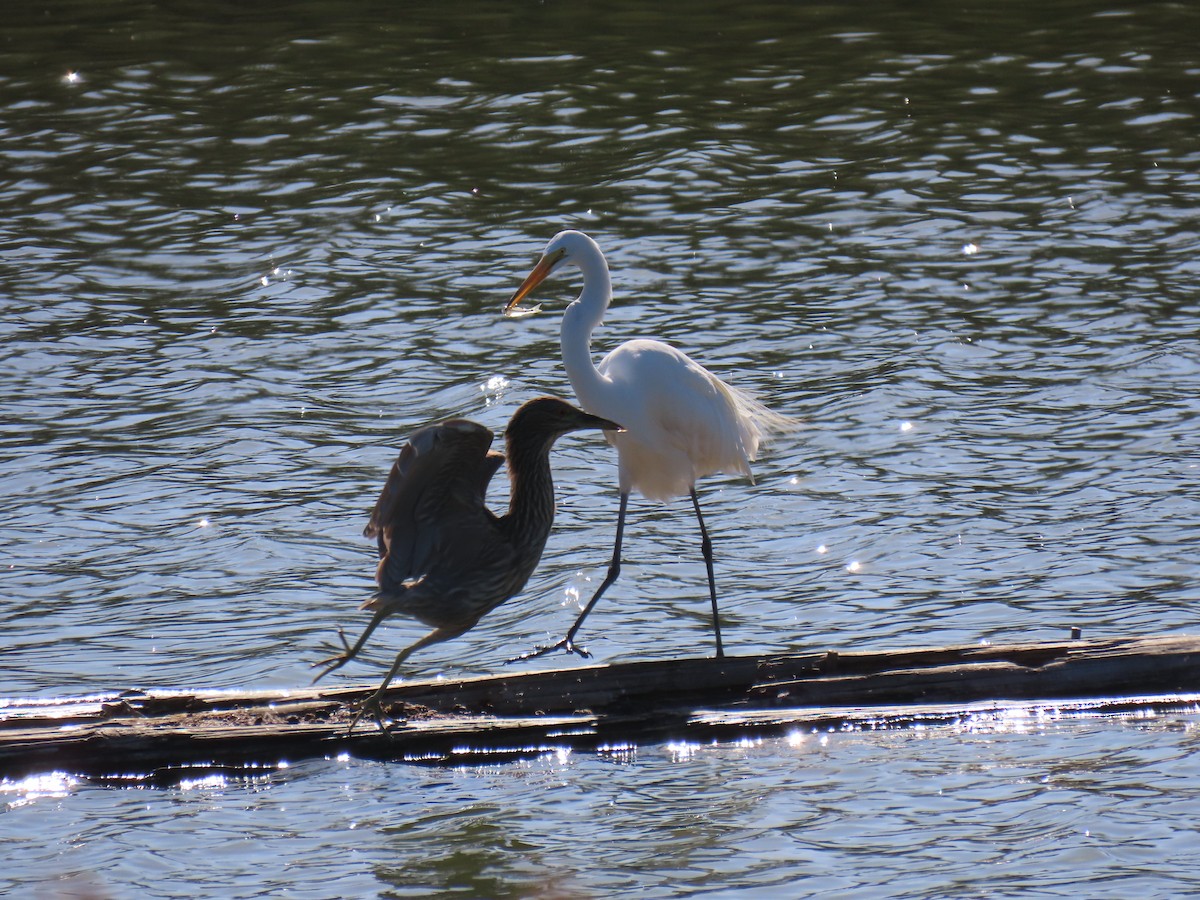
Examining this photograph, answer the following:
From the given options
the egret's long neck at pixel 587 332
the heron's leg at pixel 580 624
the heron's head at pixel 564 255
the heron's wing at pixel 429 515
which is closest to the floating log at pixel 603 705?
the heron's wing at pixel 429 515

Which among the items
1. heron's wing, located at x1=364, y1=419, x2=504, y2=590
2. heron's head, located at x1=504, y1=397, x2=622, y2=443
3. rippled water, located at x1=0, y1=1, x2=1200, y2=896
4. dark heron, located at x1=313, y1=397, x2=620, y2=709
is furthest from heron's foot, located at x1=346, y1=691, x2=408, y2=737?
heron's head, located at x1=504, y1=397, x2=622, y2=443

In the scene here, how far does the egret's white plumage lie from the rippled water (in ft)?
2.55

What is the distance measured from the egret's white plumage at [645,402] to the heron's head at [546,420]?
104 cm

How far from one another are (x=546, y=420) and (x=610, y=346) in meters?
5.18

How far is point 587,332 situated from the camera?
760cm

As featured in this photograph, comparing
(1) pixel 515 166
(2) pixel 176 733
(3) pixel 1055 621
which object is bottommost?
(3) pixel 1055 621

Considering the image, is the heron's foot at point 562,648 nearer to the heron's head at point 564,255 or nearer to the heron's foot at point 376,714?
the heron's foot at point 376,714

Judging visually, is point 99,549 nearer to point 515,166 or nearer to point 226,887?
point 226,887

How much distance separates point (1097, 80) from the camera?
1630 centimetres

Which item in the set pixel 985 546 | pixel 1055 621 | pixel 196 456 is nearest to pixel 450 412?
pixel 196 456

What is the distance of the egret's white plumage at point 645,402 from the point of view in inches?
301

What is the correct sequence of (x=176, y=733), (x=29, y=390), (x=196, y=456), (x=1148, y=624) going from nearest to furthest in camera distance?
(x=176, y=733) < (x=1148, y=624) < (x=196, y=456) < (x=29, y=390)

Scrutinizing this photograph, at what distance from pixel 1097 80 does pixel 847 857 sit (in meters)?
12.5

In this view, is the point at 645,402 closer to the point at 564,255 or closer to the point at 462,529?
Result: the point at 564,255
